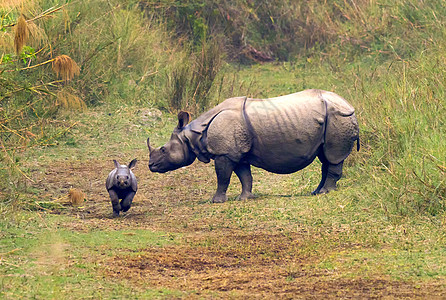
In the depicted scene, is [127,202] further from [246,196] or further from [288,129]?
[288,129]

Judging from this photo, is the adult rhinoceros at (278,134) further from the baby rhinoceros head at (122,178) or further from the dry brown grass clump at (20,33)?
the dry brown grass clump at (20,33)

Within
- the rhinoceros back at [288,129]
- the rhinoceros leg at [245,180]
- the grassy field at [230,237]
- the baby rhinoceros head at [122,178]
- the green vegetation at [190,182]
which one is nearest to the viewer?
the grassy field at [230,237]

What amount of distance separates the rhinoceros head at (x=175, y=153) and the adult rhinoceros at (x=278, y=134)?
187 mm

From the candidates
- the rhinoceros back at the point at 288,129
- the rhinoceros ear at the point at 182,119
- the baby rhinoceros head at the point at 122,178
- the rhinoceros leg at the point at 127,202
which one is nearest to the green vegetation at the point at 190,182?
the rhinoceros leg at the point at 127,202

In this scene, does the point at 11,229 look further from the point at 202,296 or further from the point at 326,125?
the point at 326,125

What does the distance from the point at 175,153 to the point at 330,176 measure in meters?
1.78

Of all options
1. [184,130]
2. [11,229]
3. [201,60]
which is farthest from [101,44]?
[11,229]

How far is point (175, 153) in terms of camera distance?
29.9 ft

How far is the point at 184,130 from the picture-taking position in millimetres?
9133

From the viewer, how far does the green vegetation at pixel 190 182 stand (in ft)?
19.1

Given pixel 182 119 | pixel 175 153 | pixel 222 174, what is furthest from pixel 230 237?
pixel 182 119

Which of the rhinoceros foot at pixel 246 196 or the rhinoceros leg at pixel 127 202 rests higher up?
the rhinoceros leg at pixel 127 202

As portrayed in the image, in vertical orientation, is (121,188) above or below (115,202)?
above

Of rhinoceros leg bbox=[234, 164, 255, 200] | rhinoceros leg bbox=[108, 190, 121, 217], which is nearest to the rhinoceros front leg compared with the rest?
rhinoceros leg bbox=[234, 164, 255, 200]
